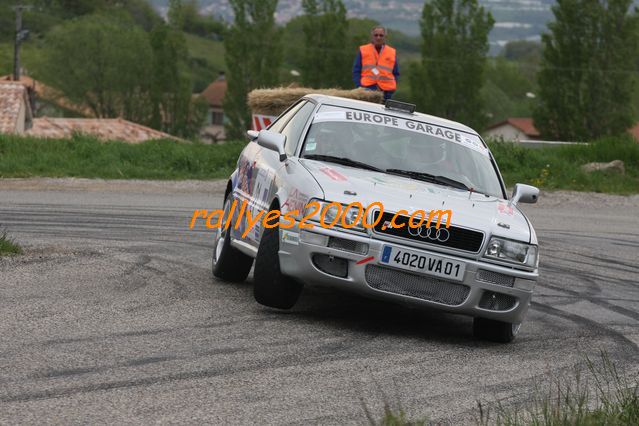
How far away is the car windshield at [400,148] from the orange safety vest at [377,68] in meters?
8.71

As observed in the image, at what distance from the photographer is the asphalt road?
603cm

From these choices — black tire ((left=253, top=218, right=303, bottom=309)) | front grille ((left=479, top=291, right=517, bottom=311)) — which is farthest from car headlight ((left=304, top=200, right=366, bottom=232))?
front grille ((left=479, top=291, right=517, bottom=311))

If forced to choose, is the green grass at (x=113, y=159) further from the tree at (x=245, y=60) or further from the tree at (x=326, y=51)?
the tree at (x=326, y=51)

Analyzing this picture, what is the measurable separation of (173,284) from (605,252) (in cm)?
650

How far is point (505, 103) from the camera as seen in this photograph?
160 m

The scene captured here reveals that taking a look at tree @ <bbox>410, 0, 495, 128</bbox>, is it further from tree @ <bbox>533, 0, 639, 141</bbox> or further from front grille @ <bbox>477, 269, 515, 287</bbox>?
front grille @ <bbox>477, 269, 515, 287</bbox>

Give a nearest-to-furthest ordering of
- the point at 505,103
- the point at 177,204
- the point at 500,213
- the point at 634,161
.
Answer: the point at 500,213, the point at 177,204, the point at 634,161, the point at 505,103

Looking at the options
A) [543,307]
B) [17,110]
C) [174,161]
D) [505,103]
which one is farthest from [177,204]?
[505,103]

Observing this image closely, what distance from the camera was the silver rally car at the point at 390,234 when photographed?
826 centimetres

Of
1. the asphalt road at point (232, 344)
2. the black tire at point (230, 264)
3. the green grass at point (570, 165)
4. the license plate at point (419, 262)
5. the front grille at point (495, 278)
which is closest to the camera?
the asphalt road at point (232, 344)

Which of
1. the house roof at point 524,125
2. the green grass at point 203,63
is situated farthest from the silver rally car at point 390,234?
the green grass at point 203,63

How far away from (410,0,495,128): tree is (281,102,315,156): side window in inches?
3046

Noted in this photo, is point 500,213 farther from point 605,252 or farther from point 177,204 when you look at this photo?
point 177,204

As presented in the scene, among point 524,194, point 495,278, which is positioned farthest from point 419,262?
point 524,194
